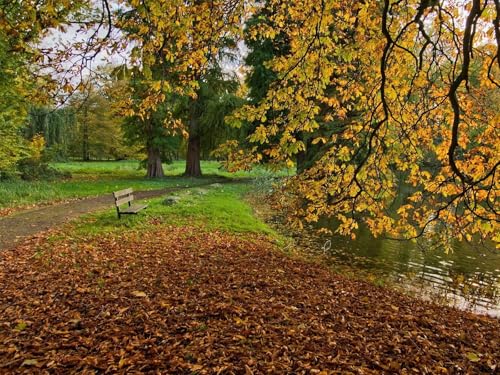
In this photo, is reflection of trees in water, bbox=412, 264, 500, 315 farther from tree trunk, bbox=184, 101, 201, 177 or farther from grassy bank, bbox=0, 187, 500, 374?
tree trunk, bbox=184, 101, 201, 177

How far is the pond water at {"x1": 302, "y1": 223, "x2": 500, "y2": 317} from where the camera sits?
7.21 m

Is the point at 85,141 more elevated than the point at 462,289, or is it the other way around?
the point at 85,141

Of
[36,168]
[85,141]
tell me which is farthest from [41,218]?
[85,141]

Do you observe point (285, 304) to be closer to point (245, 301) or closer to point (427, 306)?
point (245, 301)

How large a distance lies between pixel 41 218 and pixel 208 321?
7353mm

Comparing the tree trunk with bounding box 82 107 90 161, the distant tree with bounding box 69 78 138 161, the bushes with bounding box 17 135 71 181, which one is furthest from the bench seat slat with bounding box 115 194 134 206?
the tree trunk with bounding box 82 107 90 161

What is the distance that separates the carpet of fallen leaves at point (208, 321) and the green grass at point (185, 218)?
1740 millimetres

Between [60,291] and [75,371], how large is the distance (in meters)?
2.18

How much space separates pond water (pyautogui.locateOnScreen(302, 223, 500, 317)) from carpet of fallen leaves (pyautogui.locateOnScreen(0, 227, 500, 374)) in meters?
1.03

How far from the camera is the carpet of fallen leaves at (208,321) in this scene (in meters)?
3.59

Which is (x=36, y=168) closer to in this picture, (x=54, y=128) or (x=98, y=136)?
(x=54, y=128)

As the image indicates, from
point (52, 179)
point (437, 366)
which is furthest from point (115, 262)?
point (52, 179)

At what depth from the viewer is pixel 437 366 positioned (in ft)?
12.3

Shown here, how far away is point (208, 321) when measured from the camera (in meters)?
4.41
